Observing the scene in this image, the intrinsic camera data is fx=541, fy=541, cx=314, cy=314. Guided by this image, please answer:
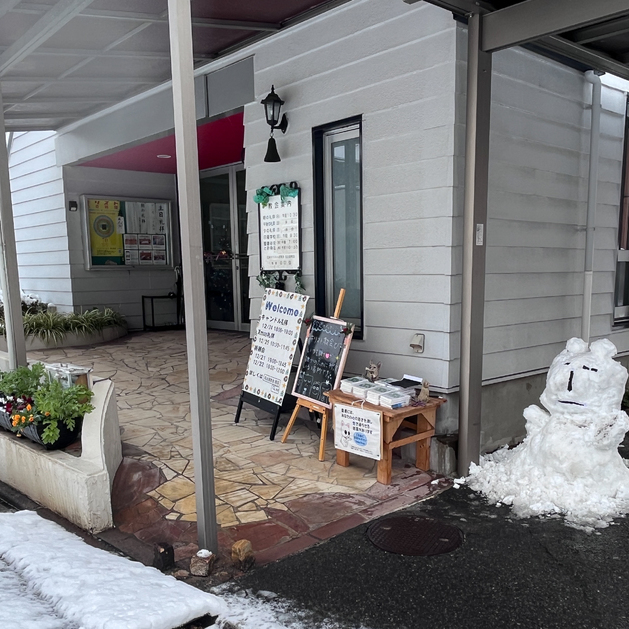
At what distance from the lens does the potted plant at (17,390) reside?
3722mm

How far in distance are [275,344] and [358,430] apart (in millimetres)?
1208

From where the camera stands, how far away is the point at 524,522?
10.1 ft

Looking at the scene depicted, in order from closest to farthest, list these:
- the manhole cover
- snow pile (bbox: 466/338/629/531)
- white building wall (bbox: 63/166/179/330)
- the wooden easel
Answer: the manhole cover < snow pile (bbox: 466/338/629/531) < the wooden easel < white building wall (bbox: 63/166/179/330)

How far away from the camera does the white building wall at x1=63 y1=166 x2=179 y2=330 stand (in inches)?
357

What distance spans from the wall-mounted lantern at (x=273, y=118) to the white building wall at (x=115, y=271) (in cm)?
553

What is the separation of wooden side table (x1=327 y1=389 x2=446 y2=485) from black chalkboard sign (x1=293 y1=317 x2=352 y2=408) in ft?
0.52

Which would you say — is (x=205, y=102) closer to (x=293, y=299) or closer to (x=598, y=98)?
(x=293, y=299)

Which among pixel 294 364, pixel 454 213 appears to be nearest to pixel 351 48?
pixel 454 213

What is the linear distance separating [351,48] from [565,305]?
281cm

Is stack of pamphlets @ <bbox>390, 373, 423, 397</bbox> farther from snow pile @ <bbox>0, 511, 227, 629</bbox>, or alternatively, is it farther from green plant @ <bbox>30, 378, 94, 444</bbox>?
green plant @ <bbox>30, 378, 94, 444</bbox>

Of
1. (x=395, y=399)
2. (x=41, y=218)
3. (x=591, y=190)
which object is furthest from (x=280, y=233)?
(x=41, y=218)

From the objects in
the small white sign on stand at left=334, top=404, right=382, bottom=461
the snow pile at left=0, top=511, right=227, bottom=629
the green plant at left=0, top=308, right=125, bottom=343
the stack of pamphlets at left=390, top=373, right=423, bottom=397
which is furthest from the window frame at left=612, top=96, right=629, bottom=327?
the green plant at left=0, top=308, right=125, bottom=343

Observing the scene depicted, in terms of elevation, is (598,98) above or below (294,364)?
above

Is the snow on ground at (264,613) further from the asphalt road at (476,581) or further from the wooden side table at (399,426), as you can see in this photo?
the wooden side table at (399,426)
